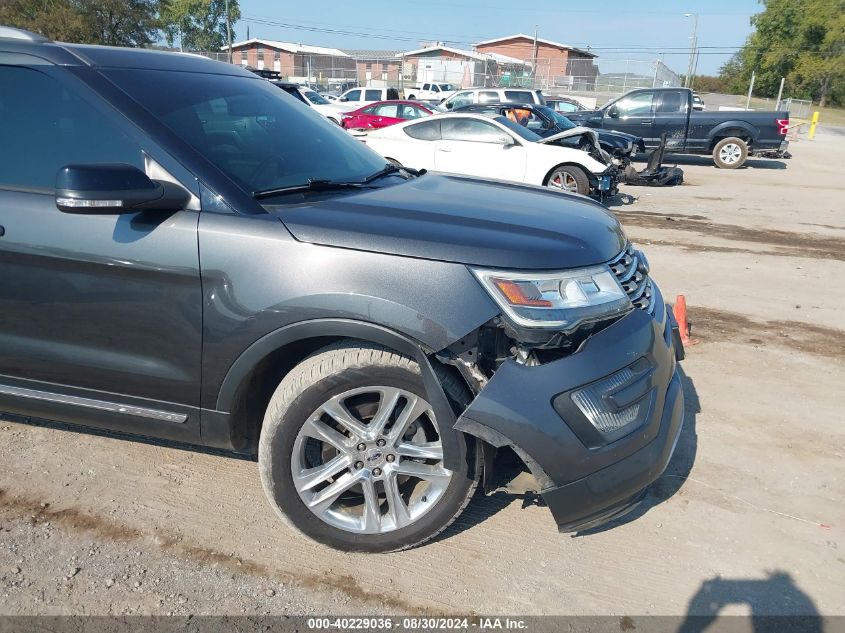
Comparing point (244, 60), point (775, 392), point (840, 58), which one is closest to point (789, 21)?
point (840, 58)

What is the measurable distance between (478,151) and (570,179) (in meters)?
1.57

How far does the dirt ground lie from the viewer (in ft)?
8.27

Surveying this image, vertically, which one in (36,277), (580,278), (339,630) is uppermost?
(580,278)

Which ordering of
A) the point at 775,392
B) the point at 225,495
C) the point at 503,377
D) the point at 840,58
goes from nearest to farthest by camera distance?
the point at 503,377
the point at 225,495
the point at 775,392
the point at 840,58

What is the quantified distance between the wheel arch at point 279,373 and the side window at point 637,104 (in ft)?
54.0

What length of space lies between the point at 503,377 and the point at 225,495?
1.58 m

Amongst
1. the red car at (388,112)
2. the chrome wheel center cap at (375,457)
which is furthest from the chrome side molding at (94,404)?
the red car at (388,112)

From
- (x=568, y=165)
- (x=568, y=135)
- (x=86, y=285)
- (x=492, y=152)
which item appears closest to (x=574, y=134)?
(x=568, y=135)

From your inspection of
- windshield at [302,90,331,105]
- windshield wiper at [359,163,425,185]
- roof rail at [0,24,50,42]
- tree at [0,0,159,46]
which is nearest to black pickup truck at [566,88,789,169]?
windshield at [302,90,331,105]

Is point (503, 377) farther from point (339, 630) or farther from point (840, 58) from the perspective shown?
point (840, 58)

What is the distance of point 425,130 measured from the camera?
1130cm

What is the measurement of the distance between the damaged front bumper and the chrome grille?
0.58 feet

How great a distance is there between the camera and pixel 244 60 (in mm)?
68125

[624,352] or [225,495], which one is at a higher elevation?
[624,352]
